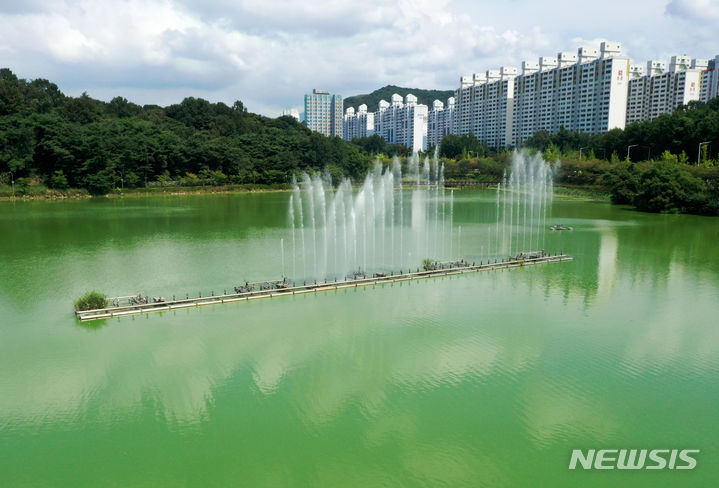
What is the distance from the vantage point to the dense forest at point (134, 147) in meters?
48.2

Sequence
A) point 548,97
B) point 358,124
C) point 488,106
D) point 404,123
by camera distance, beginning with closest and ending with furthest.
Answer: point 548,97
point 488,106
point 404,123
point 358,124

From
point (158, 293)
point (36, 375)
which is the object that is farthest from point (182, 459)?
point (158, 293)

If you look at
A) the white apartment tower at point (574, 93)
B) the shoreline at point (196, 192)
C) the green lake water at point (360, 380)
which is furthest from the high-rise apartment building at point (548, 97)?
the green lake water at point (360, 380)

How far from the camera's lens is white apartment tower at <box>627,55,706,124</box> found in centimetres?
8575

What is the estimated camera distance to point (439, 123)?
416 feet

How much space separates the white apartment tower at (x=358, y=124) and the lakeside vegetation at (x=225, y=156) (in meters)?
71.4

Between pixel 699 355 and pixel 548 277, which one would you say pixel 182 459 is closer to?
pixel 699 355

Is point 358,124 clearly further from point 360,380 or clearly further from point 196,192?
point 360,380

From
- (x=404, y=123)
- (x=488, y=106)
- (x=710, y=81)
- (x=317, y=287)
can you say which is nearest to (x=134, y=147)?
(x=317, y=287)

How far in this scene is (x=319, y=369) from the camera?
1120 centimetres

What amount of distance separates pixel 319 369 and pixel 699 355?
8693 millimetres

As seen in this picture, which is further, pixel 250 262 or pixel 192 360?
pixel 250 262

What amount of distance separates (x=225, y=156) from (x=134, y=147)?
9543 millimetres

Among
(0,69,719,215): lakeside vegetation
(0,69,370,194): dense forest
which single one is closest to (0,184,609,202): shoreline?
(0,69,719,215): lakeside vegetation
